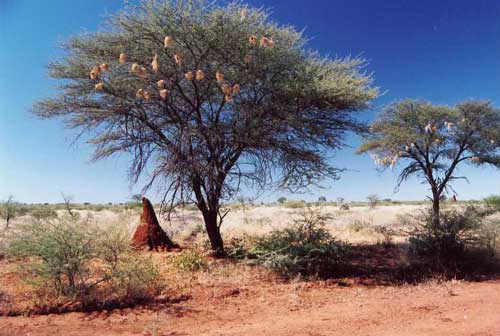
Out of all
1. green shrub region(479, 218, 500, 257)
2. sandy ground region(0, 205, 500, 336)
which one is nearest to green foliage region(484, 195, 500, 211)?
green shrub region(479, 218, 500, 257)

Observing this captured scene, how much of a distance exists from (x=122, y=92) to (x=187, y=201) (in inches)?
128

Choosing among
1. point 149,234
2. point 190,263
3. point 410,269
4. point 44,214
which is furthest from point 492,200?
point 44,214

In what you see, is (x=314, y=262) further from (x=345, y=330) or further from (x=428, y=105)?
(x=428, y=105)

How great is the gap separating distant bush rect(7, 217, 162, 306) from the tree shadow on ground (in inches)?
170

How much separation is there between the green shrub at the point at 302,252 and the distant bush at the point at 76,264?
2.69 meters

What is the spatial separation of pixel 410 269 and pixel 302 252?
2924 mm

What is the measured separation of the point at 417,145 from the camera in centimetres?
1747

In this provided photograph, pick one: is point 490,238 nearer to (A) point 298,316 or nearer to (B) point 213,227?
(A) point 298,316

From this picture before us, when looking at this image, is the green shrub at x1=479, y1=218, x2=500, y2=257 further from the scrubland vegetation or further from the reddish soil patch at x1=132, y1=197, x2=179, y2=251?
the reddish soil patch at x1=132, y1=197, x2=179, y2=251

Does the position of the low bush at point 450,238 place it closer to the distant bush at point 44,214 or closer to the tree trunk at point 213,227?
the tree trunk at point 213,227

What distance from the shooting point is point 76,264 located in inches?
252

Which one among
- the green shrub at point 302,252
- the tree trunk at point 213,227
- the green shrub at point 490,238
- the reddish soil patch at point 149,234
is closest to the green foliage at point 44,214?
the reddish soil patch at point 149,234

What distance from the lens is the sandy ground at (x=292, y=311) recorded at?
5.02 metres

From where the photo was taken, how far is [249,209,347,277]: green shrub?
27.2 ft
